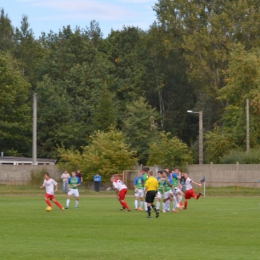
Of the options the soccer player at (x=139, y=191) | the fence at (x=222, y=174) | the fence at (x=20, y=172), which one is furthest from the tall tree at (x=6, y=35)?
the soccer player at (x=139, y=191)

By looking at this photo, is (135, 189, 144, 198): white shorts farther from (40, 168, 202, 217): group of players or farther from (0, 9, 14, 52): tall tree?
(0, 9, 14, 52): tall tree

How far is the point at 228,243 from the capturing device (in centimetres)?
1956

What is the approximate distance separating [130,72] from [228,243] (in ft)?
244

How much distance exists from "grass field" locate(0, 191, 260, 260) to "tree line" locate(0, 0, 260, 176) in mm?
44901

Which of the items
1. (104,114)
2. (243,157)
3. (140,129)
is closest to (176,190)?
(243,157)

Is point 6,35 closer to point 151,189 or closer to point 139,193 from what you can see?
point 139,193

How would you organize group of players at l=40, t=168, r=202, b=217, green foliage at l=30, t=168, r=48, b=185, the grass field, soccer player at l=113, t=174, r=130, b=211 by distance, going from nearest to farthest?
the grass field < group of players at l=40, t=168, r=202, b=217 < soccer player at l=113, t=174, r=130, b=211 < green foliage at l=30, t=168, r=48, b=185

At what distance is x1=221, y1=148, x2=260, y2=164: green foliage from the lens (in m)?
65.3

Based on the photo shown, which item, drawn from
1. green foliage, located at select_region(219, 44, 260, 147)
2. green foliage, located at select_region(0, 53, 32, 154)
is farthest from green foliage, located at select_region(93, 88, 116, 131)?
green foliage, located at select_region(219, 44, 260, 147)

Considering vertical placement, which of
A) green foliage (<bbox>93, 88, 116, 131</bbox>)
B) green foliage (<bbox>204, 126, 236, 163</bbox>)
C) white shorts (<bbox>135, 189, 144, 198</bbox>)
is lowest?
white shorts (<bbox>135, 189, 144, 198</bbox>)

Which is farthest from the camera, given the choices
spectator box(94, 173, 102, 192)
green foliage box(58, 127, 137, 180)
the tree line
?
the tree line

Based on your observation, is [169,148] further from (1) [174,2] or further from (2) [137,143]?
(1) [174,2]

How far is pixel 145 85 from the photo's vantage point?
3735 inches

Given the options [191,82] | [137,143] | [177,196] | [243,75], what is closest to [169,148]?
A: [243,75]
